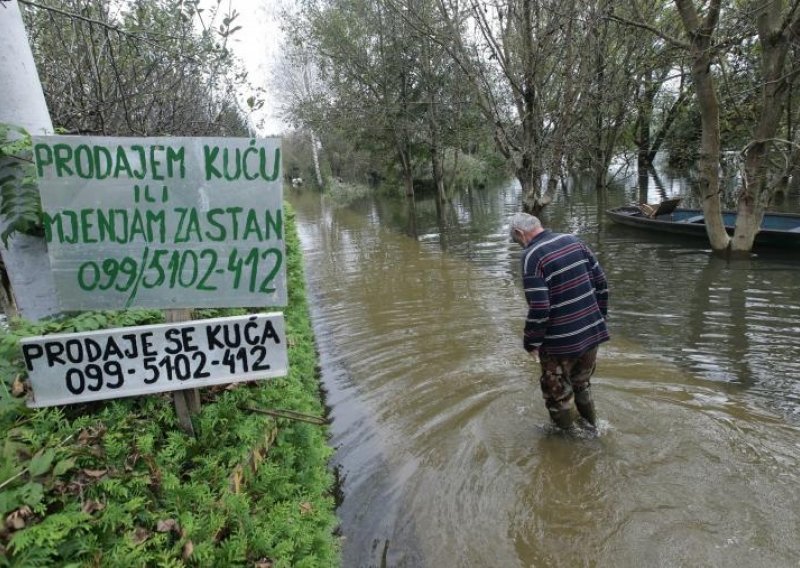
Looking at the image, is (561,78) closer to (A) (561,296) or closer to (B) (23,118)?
(A) (561,296)

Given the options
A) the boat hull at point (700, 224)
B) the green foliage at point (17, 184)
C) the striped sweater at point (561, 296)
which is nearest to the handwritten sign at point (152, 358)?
the green foliage at point (17, 184)

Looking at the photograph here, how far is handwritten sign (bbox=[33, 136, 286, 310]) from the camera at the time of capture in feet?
7.58

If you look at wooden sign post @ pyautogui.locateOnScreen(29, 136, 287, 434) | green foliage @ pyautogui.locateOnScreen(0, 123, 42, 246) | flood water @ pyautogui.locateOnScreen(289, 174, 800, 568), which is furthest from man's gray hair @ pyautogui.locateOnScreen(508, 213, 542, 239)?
green foliage @ pyautogui.locateOnScreen(0, 123, 42, 246)

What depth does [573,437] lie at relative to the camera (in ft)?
14.8

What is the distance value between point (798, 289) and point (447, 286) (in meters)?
6.31

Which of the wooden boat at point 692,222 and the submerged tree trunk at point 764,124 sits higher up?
the submerged tree trunk at point 764,124

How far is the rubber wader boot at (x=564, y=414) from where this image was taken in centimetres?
439

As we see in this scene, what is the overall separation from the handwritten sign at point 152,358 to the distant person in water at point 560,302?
2.20 meters

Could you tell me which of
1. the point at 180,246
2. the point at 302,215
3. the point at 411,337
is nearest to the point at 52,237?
the point at 180,246

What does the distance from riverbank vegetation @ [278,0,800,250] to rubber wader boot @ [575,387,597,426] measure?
17.2ft

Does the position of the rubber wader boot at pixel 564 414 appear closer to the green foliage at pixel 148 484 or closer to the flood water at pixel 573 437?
the flood water at pixel 573 437

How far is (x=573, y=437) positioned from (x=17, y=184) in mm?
4398

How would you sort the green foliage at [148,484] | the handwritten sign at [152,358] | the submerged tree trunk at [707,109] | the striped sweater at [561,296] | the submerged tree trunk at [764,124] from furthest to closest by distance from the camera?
the submerged tree trunk at [764,124] < the submerged tree trunk at [707,109] < the striped sweater at [561,296] < the handwritten sign at [152,358] < the green foliage at [148,484]

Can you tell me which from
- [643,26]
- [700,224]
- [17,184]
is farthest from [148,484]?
[700,224]
